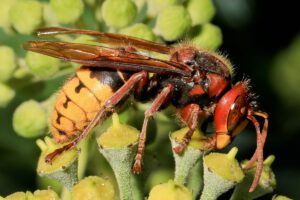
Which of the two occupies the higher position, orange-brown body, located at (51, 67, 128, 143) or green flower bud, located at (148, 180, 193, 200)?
orange-brown body, located at (51, 67, 128, 143)

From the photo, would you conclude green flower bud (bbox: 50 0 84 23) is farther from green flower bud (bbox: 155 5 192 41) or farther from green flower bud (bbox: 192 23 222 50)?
green flower bud (bbox: 192 23 222 50)

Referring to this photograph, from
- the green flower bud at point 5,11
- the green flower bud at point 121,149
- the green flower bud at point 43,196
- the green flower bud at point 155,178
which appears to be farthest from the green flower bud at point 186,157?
the green flower bud at point 5,11

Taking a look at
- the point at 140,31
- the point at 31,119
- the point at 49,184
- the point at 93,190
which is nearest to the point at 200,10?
the point at 140,31

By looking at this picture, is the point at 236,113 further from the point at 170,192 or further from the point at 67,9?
the point at 67,9

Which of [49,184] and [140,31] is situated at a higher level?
[140,31]

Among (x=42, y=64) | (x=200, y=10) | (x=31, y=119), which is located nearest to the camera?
(x=42, y=64)

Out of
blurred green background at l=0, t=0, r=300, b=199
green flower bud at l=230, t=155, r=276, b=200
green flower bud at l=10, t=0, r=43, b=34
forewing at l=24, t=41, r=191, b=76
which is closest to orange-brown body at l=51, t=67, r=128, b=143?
forewing at l=24, t=41, r=191, b=76

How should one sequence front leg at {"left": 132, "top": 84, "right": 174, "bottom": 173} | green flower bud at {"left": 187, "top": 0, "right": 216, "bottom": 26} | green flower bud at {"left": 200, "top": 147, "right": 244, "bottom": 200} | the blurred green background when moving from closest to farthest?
green flower bud at {"left": 200, "top": 147, "right": 244, "bottom": 200}
front leg at {"left": 132, "top": 84, "right": 174, "bottom": 173}
green flower bud at {"left": 187, "top": 0, "right": 216, "bottom": 26}
the blurred green background

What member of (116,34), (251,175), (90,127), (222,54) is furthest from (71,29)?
(251,175)
